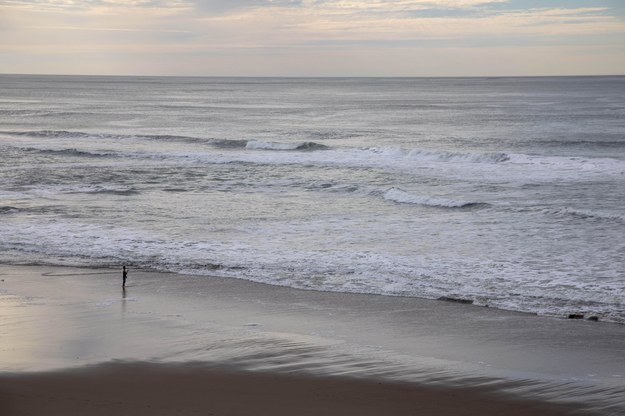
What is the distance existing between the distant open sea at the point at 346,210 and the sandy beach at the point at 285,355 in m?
1.43

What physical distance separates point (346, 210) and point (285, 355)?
12.7 metres

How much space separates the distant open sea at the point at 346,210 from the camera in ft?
51.2

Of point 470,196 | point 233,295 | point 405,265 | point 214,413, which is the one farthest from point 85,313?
point 470,196

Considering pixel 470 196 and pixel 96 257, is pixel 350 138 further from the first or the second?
pixel 96 257

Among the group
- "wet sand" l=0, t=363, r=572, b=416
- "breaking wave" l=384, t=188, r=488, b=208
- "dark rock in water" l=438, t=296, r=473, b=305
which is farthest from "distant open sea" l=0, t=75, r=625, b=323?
"wet sand" l=0, t=363, r=572, b=416

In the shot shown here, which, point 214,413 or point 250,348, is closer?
point 214,413

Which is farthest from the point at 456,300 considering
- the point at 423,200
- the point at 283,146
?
the point at 283,146

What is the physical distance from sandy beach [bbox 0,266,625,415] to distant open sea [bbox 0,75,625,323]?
4.71 ft

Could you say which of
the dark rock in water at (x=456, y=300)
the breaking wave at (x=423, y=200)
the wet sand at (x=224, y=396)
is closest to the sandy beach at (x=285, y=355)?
the wet sand at (x=224, y=396)

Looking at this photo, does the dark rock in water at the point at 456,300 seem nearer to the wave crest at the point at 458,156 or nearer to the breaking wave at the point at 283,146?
the wave crest at the point at 458,156

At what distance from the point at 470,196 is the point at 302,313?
545 inches

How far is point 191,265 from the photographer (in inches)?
648

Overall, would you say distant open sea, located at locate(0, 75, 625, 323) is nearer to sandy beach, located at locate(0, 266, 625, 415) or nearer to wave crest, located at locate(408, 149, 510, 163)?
wave crest, located at locate(408, 149, 510, 163)

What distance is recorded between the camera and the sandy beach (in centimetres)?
919
